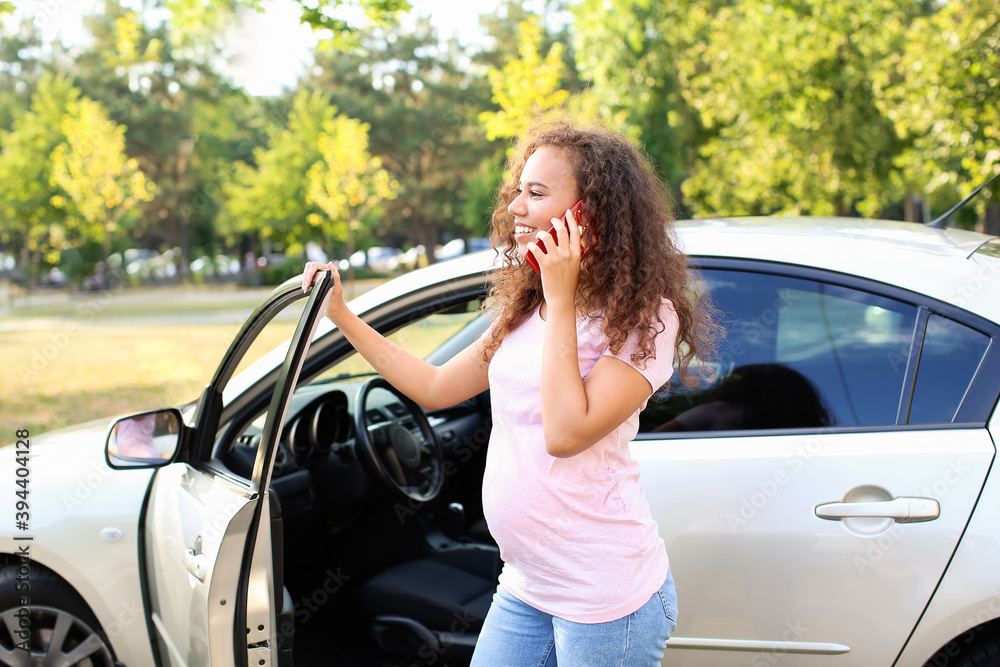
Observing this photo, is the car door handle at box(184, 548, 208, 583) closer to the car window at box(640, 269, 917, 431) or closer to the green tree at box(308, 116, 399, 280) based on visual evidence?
the car window at box(640, 269, 917, 431)

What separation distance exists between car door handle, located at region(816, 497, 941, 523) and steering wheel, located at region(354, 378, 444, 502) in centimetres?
146

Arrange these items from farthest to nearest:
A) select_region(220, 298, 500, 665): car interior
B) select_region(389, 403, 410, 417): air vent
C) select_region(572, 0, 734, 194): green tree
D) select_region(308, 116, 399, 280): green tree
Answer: select_region(308, 116, 399, 280): green tree → select_region(572, 0, 734, 194): green tree → select_region(389, 403, 410, 417): air vent → select_region(220, 298, 500, 665): car interior

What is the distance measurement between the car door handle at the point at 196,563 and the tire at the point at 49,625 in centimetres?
71

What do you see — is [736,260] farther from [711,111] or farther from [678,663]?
[711,111]

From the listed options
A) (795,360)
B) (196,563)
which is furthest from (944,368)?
(196,563)

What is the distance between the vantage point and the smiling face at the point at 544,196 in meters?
1.60

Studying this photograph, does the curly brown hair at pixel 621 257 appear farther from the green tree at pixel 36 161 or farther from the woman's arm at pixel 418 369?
the green tree at pixel 36 161

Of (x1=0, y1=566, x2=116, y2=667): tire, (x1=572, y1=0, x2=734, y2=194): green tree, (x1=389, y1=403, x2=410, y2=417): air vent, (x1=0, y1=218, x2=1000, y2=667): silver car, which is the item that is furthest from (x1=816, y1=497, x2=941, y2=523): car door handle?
(x1=572, y1=0, x2=734, y2=194): green tree

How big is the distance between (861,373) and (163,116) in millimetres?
41149

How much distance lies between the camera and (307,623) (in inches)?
111

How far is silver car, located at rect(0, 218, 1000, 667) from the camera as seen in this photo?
1784 mm

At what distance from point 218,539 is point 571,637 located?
0.77 metres

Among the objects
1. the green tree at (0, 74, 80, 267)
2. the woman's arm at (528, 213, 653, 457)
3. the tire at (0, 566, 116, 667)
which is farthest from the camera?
the green tree at (0, 74, 80, 267)

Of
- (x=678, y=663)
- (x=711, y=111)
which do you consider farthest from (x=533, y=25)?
(x=678, y=663)
